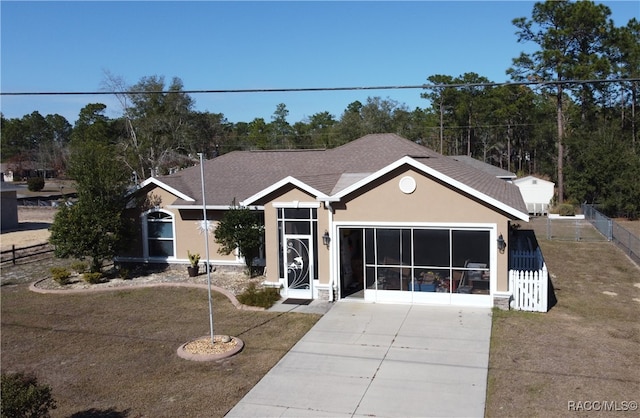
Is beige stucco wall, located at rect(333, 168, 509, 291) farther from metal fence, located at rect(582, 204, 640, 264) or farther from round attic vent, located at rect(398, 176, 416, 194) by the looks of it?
metal fence, located at rect(582, 204, 640, 264)

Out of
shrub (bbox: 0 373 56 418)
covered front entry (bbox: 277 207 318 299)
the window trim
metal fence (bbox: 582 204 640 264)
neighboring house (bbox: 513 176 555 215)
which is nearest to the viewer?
shrub (bbox: 0 373 56 418)

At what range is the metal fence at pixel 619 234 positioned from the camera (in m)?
24.1

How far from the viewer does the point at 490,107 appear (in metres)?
70.3

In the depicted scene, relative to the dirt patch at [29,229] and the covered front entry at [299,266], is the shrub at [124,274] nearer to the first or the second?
the covered front entry at [299,266]

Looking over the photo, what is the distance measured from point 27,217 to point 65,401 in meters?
41.2

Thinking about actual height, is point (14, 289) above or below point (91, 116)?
below

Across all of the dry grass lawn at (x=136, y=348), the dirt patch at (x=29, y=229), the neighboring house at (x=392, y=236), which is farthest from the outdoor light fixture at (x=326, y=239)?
the dirt patch at (x=29, y=229)

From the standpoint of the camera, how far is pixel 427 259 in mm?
16203

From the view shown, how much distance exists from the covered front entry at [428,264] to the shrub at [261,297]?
2074 millimetres

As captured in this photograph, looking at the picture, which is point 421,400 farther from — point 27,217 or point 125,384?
point 27,217

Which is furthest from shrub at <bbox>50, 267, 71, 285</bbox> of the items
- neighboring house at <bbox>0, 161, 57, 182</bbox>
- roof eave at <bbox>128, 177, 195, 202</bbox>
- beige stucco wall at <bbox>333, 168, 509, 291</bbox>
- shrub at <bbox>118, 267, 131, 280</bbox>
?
neighboring house at <bbox>0, 161, 57, 182</bbox>

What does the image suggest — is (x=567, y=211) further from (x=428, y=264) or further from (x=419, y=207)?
(x=419, y=207)

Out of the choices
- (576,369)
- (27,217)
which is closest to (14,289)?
(576,369)

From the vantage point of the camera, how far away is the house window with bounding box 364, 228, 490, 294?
15.8m
